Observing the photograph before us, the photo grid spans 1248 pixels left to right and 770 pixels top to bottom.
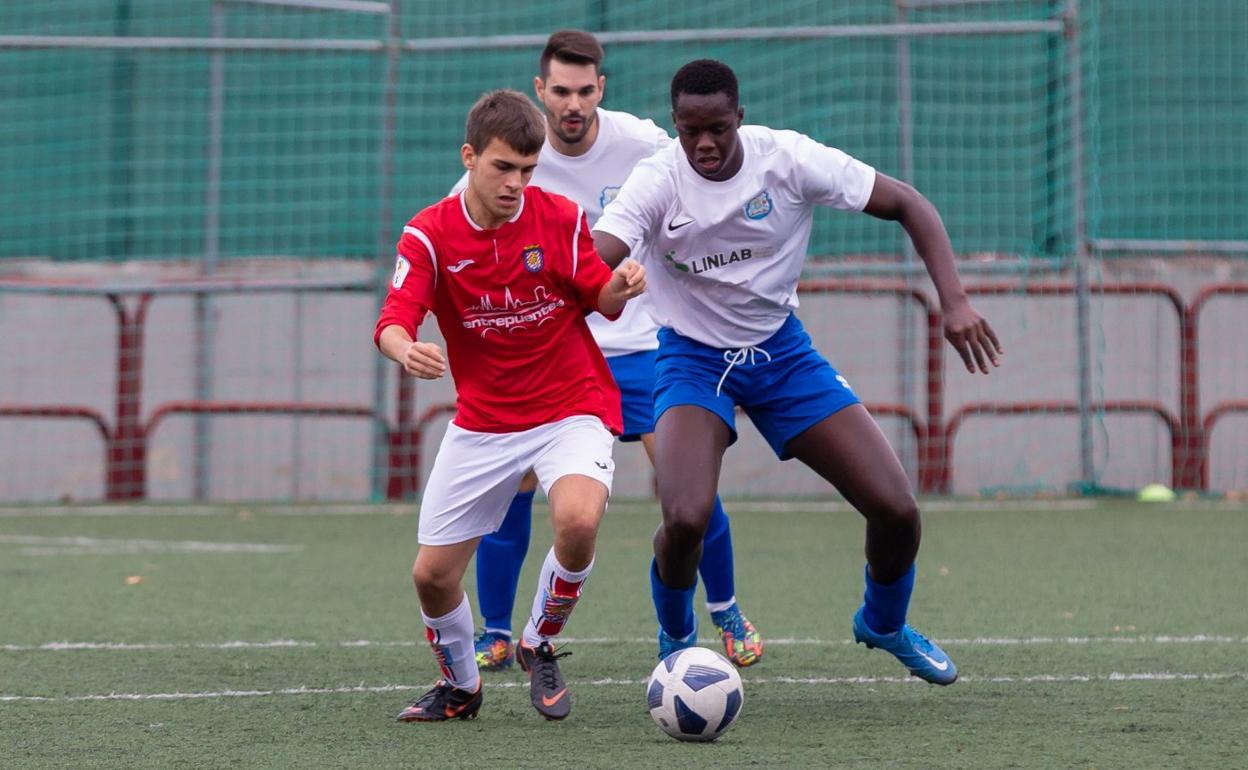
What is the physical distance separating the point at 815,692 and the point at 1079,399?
7.40 metres

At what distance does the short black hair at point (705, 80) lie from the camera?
5367 millimetres

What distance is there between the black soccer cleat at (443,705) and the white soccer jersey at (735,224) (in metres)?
1.35

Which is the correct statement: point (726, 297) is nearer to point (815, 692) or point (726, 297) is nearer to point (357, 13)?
point (815, 692)

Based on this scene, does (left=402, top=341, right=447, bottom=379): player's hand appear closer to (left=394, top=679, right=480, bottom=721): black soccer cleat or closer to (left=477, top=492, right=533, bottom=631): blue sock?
(left=394, top=679, right=480, bottom=721): black soccer cleat

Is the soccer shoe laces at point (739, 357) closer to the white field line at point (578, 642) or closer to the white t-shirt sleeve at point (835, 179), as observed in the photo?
the white t-shirt sleeve at point (835, 179)

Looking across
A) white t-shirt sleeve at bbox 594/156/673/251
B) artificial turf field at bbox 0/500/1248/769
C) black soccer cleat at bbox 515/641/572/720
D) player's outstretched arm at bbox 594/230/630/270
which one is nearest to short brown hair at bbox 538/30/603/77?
white t-shirt sleeve at bbox 594/156/673/251

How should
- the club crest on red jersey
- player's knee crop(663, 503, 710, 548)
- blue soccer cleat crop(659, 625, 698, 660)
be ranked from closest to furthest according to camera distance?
the club crest on red jersey, player's knee crop(663, 503, 710, 548), blue soccer cleat crop(659, 625, 698, 660)

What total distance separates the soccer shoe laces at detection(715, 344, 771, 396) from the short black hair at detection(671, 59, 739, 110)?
80 centimetres

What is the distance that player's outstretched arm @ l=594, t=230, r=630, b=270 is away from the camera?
545 cm

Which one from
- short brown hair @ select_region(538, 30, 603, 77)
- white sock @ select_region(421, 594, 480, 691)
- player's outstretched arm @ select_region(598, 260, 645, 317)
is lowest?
white sock @ select_region(421, 594, 480, 691)

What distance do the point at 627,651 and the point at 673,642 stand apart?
2.06 feet

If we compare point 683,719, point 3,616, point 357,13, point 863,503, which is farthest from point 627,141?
point 357,13

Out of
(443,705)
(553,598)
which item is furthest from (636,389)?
(443,705)

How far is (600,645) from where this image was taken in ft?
21.8
